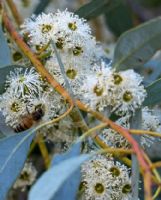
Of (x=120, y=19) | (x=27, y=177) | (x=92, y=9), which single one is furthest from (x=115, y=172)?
(x=120, y=19)

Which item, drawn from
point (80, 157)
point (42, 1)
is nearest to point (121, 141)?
point (80, 157)

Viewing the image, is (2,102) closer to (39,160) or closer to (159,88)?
(159,88)

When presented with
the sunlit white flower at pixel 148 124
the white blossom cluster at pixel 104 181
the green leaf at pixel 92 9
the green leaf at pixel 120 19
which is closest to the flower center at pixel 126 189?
the white blossom cluster at pixel 104 181

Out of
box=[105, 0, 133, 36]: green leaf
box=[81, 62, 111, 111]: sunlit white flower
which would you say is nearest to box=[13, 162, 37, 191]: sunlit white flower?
box=[81, 62, 111, 111]: sunlit white flower

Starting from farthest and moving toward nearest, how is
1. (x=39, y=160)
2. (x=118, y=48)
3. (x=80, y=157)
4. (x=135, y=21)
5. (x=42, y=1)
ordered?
(x=135, y=21) → (x=39, y=160) → (x=42, y=1) → (x=118, y=48) → (x=80, y=157)

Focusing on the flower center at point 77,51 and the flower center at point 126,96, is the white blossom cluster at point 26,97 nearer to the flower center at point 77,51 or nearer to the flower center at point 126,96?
the flower center at point 77,51
